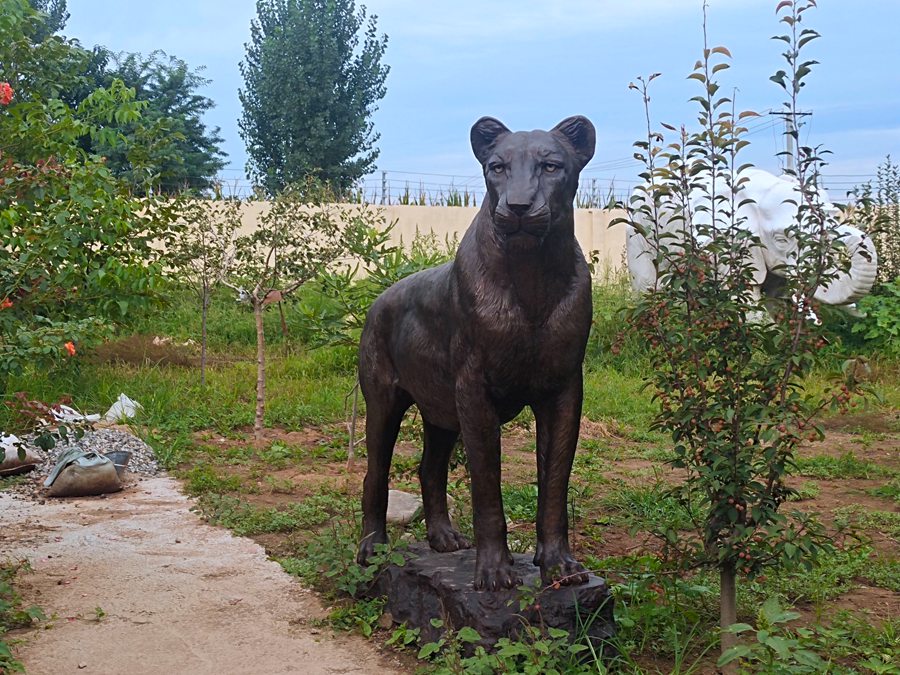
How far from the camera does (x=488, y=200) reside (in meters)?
3.74

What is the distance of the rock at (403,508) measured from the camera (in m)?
6.05

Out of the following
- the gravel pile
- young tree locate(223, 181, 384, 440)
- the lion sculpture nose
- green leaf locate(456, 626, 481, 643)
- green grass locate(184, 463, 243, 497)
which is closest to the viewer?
the lion sculpture nose

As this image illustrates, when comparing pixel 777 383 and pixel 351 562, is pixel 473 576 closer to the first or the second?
pixel 351 562

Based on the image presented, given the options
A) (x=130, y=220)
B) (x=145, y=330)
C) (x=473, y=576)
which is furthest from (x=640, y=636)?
(x=145, y=330)

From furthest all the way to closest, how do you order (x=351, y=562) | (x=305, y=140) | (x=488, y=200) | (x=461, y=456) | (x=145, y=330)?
(x=305, y=140)
(x=145, y=330)
(x=461, y=456)
(x=351, y=562)
(x=488, y=200)

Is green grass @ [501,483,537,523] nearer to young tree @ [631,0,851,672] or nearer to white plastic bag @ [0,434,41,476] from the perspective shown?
young tree @ [631,0,851,672]

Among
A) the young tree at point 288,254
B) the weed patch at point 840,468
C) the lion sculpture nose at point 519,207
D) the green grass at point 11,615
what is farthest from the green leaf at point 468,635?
the young tree at point 288,254

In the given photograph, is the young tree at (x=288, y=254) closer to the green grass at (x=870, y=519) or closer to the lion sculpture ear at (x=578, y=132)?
the green grass at (x=870, y=519)

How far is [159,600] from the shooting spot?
4.77 m

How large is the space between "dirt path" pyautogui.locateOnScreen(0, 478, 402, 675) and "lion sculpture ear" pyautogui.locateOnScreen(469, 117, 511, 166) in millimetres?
2094

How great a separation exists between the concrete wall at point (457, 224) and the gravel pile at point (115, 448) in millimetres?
10856

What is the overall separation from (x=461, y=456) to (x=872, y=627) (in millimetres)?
2679

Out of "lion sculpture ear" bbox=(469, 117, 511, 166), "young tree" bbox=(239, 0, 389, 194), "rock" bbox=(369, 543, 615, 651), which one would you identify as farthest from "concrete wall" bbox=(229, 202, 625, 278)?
"lion sculpture ear" bbox=(469, 117, 511, 166)

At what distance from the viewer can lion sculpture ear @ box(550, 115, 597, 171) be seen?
3678mm
